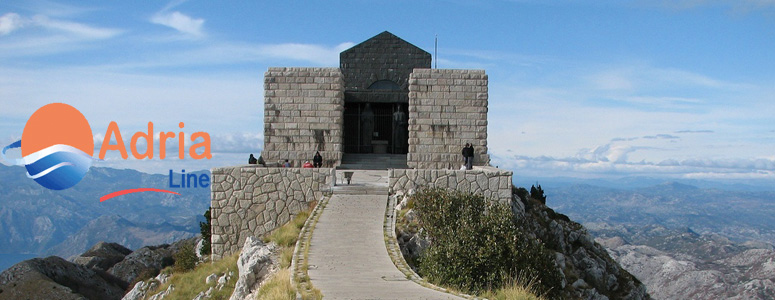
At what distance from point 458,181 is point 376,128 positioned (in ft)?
39.0

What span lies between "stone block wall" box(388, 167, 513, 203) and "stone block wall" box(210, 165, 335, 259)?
6.54 ft

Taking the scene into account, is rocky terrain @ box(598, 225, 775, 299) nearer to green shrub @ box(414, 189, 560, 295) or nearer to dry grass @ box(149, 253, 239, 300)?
dry grass @ box(149, 253, 239, 300)

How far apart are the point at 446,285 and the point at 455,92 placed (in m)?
14.9

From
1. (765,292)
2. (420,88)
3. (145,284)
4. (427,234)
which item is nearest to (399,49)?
(420,88)

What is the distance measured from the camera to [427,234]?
47.4 feet

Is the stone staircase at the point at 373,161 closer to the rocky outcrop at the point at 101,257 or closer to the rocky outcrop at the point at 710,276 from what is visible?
the rocky outcrop at the point at 101,257

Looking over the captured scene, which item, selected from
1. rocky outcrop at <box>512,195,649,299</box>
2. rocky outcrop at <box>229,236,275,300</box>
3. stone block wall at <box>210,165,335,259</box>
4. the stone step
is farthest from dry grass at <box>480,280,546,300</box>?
rocky outcrop at <box>512,195,649,299</box>

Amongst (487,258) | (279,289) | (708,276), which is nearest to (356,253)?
(487,258)

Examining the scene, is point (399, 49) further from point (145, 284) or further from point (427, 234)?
point (427, 234)

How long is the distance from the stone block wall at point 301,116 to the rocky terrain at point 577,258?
7.59 metres

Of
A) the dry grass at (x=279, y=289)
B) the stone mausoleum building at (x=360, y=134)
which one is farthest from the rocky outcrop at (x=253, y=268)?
the stone mausoleum building at (x=360, y=134)

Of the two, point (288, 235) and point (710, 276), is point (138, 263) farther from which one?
point (710, 276)

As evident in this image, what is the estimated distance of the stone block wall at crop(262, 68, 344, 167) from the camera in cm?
2505

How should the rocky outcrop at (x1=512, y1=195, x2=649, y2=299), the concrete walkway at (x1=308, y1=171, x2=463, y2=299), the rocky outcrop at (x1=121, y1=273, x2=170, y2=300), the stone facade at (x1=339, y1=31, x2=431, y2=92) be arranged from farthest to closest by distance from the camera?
the stone facade at (x1=339, y1=31, x2=431, y2=92) → the rocky outcrop at (x1=512, y1=195, x2=649, y2=299) → the rocky outcrop at (x1=121, y1=273, x2=170, y2=300) → the concrete walkway at (x1=308, y1=171, x2=463, y2=299)
